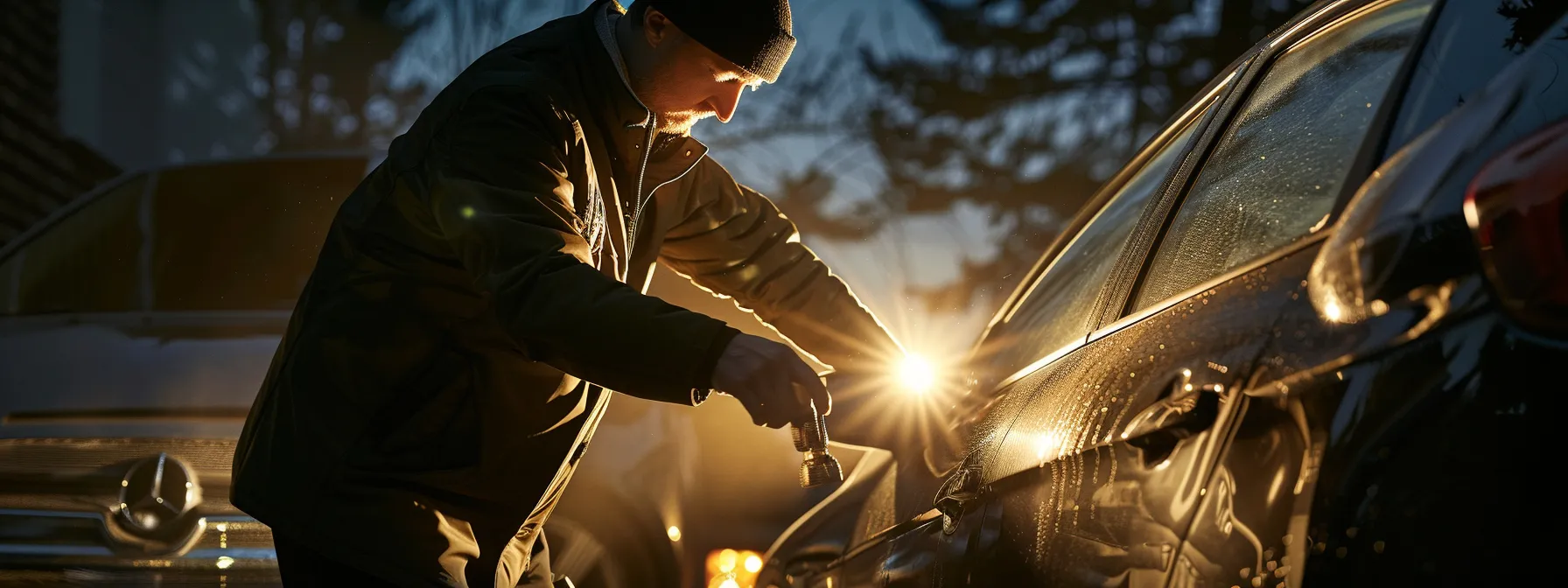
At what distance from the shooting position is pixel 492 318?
2145 millimetres

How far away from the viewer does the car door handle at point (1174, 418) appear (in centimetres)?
120

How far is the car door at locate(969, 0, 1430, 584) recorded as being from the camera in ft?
3.98

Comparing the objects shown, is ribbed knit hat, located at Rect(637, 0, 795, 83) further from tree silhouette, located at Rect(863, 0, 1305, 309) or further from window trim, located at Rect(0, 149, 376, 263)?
tree silhouette, located at Rect(863, 0, 1305, 309)

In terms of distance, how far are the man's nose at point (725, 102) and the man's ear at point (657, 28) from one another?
0.13 m

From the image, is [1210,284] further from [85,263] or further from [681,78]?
[85,263]

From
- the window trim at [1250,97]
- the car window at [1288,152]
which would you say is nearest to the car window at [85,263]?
the window trim at [1250,97]

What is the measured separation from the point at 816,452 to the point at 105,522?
96.9 inches

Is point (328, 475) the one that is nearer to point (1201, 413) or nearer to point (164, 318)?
point (1201, 413)

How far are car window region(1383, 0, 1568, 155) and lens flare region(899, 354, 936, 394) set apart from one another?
5.06 ft

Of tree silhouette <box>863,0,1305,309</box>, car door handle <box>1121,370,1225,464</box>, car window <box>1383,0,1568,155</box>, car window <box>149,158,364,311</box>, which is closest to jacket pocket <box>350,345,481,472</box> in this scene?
car door handle <box>1121,370,1225,464</box>

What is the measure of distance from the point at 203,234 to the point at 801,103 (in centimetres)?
841

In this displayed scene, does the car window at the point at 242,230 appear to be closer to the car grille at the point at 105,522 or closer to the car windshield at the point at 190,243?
the car windshield at the point at 190,243

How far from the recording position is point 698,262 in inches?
120

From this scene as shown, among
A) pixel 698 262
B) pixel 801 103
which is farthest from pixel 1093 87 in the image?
pixel 698 262
